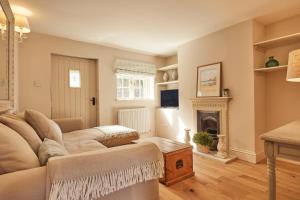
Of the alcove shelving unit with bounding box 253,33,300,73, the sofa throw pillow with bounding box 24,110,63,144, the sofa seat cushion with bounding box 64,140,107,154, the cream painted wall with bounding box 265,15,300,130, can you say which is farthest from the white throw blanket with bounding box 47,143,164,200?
the cream painted wall with bounding box 265,15,300,130

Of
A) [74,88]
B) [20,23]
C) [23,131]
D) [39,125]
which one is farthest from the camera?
[74,88]

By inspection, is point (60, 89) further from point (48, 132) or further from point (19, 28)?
point (48, 132)

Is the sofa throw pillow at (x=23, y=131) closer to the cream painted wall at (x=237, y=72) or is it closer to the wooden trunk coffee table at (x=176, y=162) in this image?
the wooden trunk coffee table at (x=176, y=162)

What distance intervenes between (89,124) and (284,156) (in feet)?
11.3

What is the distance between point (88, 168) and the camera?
1029 mm

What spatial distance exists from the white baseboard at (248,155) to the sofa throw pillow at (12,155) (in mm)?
2864

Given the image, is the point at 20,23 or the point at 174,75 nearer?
the point at 20,23

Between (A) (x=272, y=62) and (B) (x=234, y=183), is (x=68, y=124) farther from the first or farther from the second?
(A) (x=272, y=62)

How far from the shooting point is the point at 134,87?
14.8 feet

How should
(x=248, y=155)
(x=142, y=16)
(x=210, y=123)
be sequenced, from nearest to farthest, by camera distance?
(x=142, y=16) < (x=248, y=155) < (x=210, y=123)

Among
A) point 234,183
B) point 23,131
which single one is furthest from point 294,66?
point 23,131

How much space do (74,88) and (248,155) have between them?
344 cm

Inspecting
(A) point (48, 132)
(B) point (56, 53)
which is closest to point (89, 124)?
(B) point (56, 53)

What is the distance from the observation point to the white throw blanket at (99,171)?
37.0 inches
